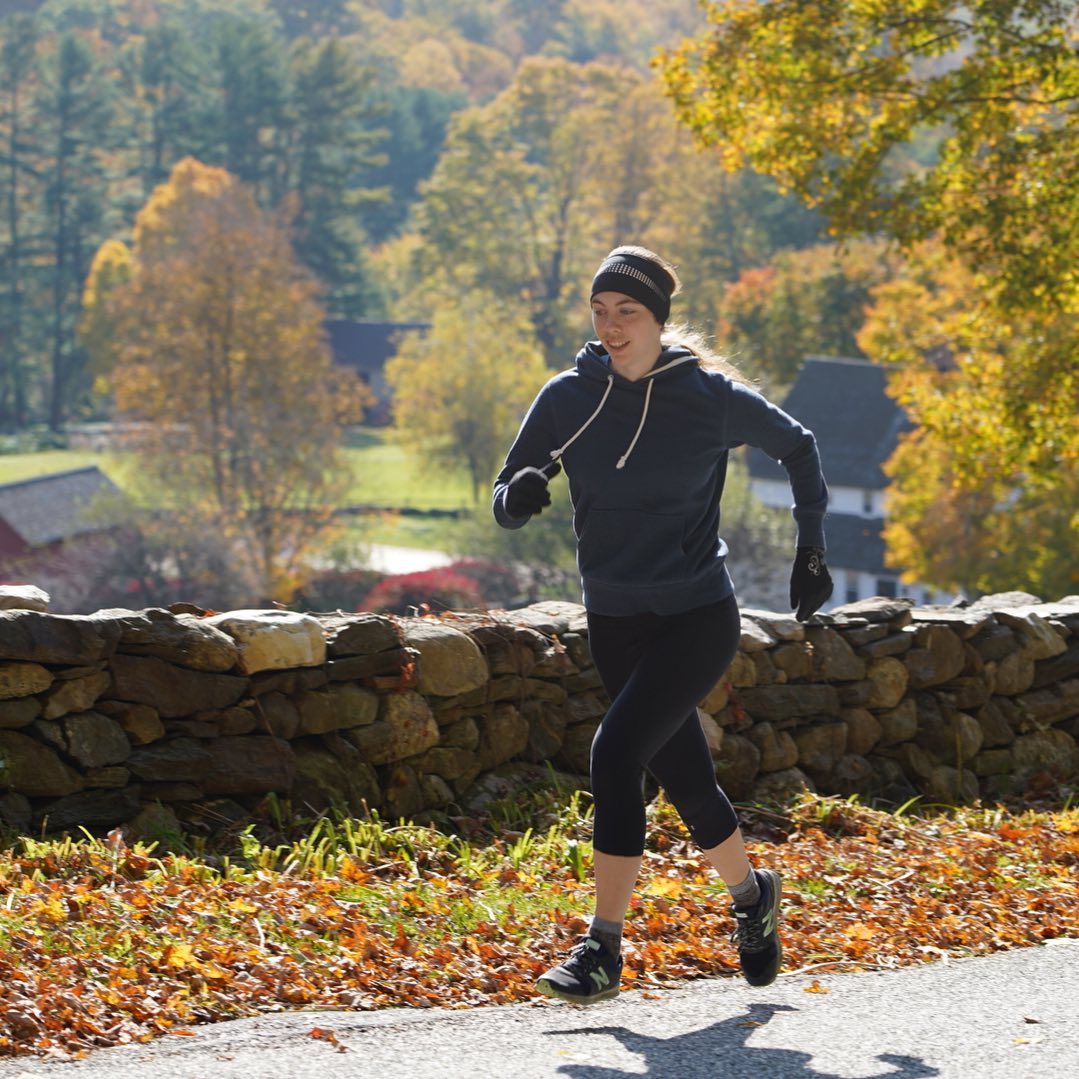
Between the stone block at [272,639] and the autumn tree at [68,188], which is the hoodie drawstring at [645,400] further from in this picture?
the autumn tree at [68,188]

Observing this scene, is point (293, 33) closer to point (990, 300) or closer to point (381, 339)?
point (381, 339)

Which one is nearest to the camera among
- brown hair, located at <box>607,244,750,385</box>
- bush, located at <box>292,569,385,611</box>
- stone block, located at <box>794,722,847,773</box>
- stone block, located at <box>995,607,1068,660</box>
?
brown hair, located at <box>607,244,750,385</box>

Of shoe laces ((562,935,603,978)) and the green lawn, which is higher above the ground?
shoe laces ((562,935,603,978))

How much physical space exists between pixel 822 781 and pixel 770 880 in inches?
131

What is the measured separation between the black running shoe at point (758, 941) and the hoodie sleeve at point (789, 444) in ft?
3.36

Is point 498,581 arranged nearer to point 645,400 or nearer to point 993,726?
point 993,726

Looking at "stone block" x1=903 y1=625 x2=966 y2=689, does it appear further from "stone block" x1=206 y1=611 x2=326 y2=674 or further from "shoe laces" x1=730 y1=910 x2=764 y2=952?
"shoe laces" x1=730 y1=910 x2=764 y2=952

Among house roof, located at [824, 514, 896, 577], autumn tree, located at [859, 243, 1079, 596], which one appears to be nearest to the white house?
house roof, located at [824, 514, 896, 577]

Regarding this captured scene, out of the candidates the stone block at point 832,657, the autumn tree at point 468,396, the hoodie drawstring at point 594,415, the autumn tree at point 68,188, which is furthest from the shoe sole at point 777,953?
the autumn tree at point 68,188

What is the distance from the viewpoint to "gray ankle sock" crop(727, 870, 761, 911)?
5242 mm

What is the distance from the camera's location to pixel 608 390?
5.18m

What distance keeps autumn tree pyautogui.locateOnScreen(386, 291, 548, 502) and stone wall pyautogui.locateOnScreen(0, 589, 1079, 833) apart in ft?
194

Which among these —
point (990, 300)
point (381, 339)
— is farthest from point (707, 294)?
point (990, 300)

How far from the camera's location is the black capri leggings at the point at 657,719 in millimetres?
4996
